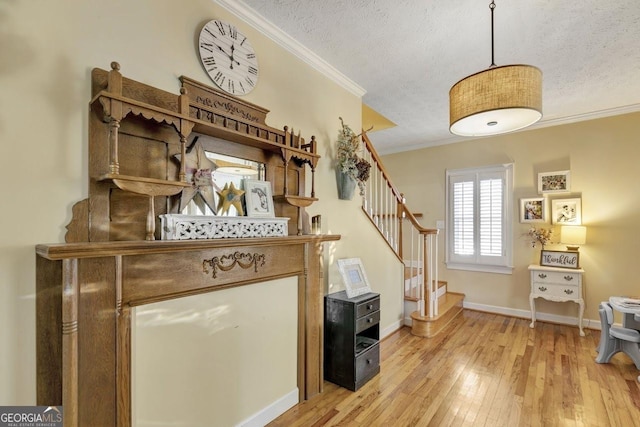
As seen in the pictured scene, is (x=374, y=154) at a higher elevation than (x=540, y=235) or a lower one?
higher

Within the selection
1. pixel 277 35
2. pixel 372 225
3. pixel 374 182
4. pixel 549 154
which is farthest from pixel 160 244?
pixel 549 154

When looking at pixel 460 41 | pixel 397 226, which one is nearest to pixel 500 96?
pixel 460 41

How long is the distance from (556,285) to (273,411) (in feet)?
12.4

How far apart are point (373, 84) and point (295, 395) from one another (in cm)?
294

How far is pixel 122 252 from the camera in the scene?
1.27m

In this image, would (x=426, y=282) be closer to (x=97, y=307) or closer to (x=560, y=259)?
(x=560, y=259)

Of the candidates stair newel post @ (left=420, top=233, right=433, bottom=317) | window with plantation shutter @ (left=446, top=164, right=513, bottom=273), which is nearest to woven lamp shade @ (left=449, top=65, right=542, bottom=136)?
stair newel post @ (left=420, top=233, right=433, bottom=317)

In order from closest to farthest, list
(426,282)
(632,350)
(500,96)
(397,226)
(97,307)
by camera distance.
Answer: (97,307) → (500,96) → (632,350) → (426,282) → (397,226)

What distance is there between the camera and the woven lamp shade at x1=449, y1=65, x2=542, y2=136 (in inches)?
60.6

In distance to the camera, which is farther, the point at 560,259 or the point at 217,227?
the point at 560,259

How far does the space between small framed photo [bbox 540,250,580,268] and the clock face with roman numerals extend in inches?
167

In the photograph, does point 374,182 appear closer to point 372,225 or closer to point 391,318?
point 372,225

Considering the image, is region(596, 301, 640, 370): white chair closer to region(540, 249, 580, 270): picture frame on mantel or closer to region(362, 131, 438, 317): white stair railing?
region(540, 249, 580, 270): picture frame on mantel

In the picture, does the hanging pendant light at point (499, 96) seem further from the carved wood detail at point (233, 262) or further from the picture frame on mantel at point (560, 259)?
the picture frame on mantel at point (560, 259)
